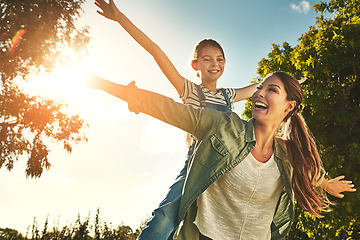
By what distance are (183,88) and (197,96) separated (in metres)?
0.17

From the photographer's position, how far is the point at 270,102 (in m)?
2.71

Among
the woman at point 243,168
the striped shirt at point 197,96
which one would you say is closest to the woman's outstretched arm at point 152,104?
the woman at point 243,168

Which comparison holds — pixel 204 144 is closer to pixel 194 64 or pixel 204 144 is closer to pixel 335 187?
pixel 335 187

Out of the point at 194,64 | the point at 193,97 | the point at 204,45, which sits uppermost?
the point at 204,45

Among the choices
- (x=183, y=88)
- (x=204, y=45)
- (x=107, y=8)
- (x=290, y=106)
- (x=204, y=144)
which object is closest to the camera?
(x=204, y=144)

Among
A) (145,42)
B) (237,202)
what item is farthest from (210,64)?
(237,202)

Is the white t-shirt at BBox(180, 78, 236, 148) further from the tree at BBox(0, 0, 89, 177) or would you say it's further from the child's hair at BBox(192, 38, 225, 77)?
the tree at BBox(0, 0, 89, 177)

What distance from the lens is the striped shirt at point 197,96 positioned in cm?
345

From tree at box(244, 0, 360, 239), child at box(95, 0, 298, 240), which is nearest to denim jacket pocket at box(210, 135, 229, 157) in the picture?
child at box(95, 0, 298, 240)

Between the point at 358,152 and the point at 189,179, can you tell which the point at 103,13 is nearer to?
the point at 189,179

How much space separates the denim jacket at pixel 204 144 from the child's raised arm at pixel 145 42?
895 mm

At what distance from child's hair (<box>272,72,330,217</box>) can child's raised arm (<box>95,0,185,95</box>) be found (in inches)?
36.2

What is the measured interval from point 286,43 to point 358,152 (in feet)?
16.7

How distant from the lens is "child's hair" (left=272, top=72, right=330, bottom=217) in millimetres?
2838
